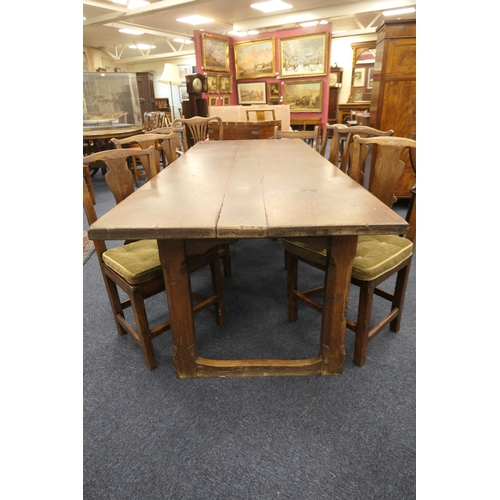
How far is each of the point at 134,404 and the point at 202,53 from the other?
7.41m

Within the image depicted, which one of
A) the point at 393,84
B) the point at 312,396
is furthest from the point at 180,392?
the point at 393,84

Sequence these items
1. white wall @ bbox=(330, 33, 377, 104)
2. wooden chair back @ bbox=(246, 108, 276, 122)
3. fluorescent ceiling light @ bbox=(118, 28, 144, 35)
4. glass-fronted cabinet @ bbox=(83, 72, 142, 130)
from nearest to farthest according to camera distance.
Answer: glass-fronted cabinet @ bbox=(83, 72, 142, 130) < wooden chair back @ bbox=(246, 108, 276, 122) < fluorescent ceiling light @ bbox=(118, 28, 144, 35) < white wall @ bbox=(330, 33, 377, 104)

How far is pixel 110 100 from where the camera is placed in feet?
19.2

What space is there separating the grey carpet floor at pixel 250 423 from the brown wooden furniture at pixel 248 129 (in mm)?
3835

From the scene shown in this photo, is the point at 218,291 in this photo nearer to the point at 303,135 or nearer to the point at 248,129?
the point at 303,135

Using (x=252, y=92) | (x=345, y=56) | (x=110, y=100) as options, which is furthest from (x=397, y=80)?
Answer: (x=345, y=56)

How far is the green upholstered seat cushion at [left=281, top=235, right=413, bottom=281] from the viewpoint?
4.41ft

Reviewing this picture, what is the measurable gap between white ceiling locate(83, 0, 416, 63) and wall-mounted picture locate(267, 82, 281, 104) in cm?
134

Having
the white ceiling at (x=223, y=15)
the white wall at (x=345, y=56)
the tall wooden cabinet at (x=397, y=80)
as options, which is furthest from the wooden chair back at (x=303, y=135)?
the white wall at (x=345, y=56)

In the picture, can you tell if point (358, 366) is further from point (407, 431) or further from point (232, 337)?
point (232, 337)

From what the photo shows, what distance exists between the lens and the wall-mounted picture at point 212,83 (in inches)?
283

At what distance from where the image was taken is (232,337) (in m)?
1.74

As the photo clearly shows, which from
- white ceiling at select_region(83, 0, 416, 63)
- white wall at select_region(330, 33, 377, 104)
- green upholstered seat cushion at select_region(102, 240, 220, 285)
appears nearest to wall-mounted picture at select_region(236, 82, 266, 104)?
white ceiling at select_region(83, 0, 416, 63)

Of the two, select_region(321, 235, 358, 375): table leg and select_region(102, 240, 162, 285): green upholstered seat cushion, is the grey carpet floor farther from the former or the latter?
select_region(102, 240, 162, 285): green upholstered seat cushion
